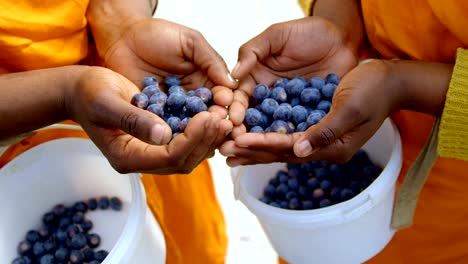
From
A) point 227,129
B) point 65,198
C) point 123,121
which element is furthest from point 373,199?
point 65,198

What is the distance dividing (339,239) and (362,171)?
137 millimetres

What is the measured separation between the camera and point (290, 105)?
814 millimetres

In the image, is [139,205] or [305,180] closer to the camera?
[139,205]

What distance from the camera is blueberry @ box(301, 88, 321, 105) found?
80cm

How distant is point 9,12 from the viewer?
0.76m

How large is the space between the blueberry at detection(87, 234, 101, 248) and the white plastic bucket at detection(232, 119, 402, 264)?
0.25 m

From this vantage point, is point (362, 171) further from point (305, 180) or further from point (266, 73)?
point (266, 73)

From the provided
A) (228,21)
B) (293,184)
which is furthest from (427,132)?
(228,21)

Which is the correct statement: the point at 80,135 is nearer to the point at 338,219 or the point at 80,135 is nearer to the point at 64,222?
the point at 64,222

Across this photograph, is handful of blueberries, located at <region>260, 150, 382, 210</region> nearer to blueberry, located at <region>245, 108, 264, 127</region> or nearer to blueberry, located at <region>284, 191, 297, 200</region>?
blueberry, located at <region>284, 191, 297, 200</region>

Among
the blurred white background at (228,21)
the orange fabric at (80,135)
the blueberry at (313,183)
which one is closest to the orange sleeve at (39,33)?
the orange fabric at (80,135)

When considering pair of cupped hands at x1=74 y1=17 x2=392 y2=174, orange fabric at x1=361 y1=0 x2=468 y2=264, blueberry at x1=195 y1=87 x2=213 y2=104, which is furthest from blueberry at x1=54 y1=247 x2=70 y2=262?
orange fabric at x1=361 y1=0 x2=468 y2=264

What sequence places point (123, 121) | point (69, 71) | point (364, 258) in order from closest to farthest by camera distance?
1. point (123, 121)
2. point (69, 71)
3. point (364, 258)

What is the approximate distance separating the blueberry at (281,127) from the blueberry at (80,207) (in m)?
0.39
